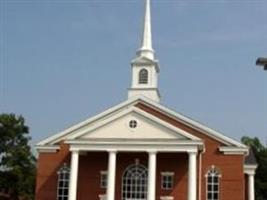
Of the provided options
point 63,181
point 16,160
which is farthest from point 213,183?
point 16,160

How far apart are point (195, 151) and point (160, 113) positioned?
15.5ft

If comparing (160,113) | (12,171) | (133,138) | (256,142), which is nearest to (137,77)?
(160,113)

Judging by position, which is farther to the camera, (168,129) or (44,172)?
(44,172)

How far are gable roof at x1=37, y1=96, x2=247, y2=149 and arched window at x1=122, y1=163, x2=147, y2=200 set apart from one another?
12.3ft

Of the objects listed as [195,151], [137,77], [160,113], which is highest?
[137,77]

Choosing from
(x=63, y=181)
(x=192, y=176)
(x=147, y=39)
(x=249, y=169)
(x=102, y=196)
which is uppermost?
(x=147, y=39)

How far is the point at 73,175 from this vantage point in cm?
3356

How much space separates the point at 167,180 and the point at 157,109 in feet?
15.0

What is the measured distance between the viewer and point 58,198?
36.1 metres

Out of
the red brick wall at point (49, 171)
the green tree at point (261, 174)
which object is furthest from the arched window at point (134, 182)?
the green tree at point (261, 174)

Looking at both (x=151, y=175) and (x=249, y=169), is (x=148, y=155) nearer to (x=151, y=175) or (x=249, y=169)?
(x=151, y=175)

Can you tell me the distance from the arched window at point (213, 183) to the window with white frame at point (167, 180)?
222 centimetres

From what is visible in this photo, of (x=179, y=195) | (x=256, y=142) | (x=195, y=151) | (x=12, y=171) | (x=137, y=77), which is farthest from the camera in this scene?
(x=256, y=142)

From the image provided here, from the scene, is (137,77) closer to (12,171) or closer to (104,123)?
(104,123)
